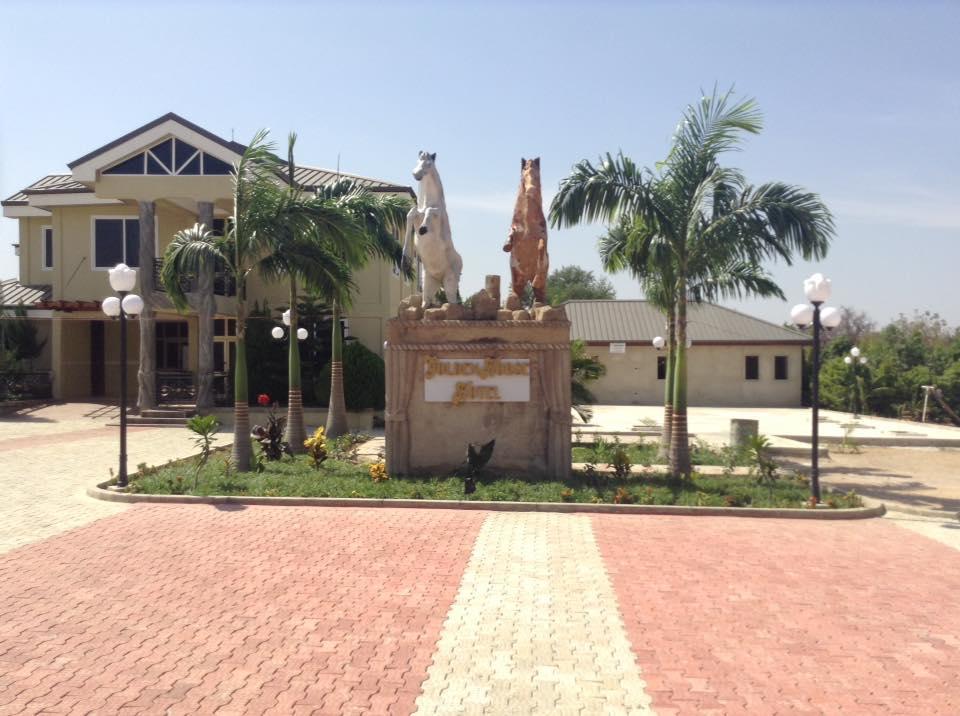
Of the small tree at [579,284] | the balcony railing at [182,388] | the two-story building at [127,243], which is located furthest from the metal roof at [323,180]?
the small tree at [579,284]

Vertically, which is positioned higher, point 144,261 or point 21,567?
point 144,261

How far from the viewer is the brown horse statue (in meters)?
13.0

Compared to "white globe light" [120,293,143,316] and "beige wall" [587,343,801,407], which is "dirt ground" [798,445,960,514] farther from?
"beige wall" [587,343,801,407]

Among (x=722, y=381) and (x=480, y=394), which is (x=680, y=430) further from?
(x=722, y=381)

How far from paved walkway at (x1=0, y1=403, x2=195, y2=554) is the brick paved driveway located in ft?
3.43

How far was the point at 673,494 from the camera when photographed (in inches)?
443

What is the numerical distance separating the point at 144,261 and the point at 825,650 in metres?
22.0

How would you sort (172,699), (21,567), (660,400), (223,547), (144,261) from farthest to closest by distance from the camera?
(660,400) < (144,261) < (223,547) < (21,567) < (172,699)

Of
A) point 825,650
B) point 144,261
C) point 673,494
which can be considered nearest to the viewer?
point 825,650

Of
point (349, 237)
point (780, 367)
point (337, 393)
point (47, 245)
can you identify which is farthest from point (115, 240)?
point (780, 367)

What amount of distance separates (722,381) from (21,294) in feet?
89.6

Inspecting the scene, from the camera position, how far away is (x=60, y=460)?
1506 centimetres

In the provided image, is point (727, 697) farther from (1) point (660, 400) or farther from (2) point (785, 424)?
(1) point (660, 400)

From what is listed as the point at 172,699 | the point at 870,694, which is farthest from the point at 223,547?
the point at 870,694
